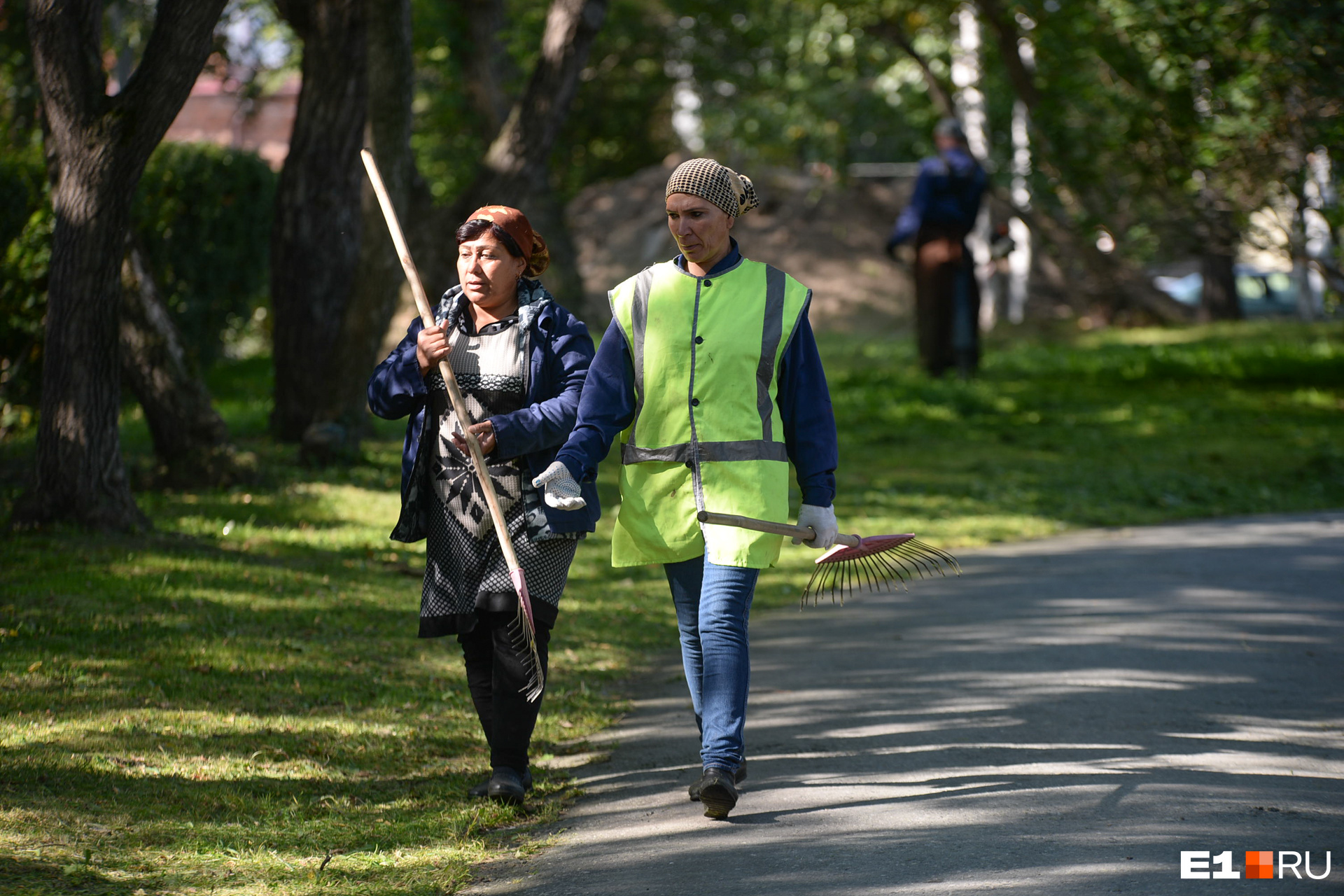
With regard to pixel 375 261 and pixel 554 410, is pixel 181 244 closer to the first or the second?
pixel 375 261

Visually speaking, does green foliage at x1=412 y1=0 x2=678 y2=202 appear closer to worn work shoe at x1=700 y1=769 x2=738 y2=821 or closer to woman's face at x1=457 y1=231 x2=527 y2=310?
woman's face at x1=457 y1=231 x2=527 y2=310

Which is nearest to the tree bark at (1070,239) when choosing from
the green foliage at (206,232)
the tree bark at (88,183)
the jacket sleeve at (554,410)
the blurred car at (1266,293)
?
the blurred car at (1266,293)

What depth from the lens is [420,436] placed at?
15.1 feet

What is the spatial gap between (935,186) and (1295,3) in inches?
157

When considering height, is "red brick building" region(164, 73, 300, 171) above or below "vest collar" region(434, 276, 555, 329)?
above

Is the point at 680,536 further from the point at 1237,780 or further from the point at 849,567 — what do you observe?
the point at 1237,780

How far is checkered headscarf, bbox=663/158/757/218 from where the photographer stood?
14.6ft

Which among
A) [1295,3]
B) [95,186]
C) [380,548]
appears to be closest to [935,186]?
[1295,3]

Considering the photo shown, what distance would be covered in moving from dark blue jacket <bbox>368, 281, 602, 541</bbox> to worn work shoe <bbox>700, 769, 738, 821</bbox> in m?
0.86

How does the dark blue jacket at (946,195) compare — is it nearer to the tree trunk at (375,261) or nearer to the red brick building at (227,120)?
the tree trunk at (375,261)

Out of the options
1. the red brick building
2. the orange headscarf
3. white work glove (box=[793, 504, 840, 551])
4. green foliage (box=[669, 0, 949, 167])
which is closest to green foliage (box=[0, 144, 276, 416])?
the orange headscarf

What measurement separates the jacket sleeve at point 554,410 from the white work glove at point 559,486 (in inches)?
6.7

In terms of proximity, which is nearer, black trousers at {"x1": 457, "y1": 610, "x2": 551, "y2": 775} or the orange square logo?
the orange square logo
